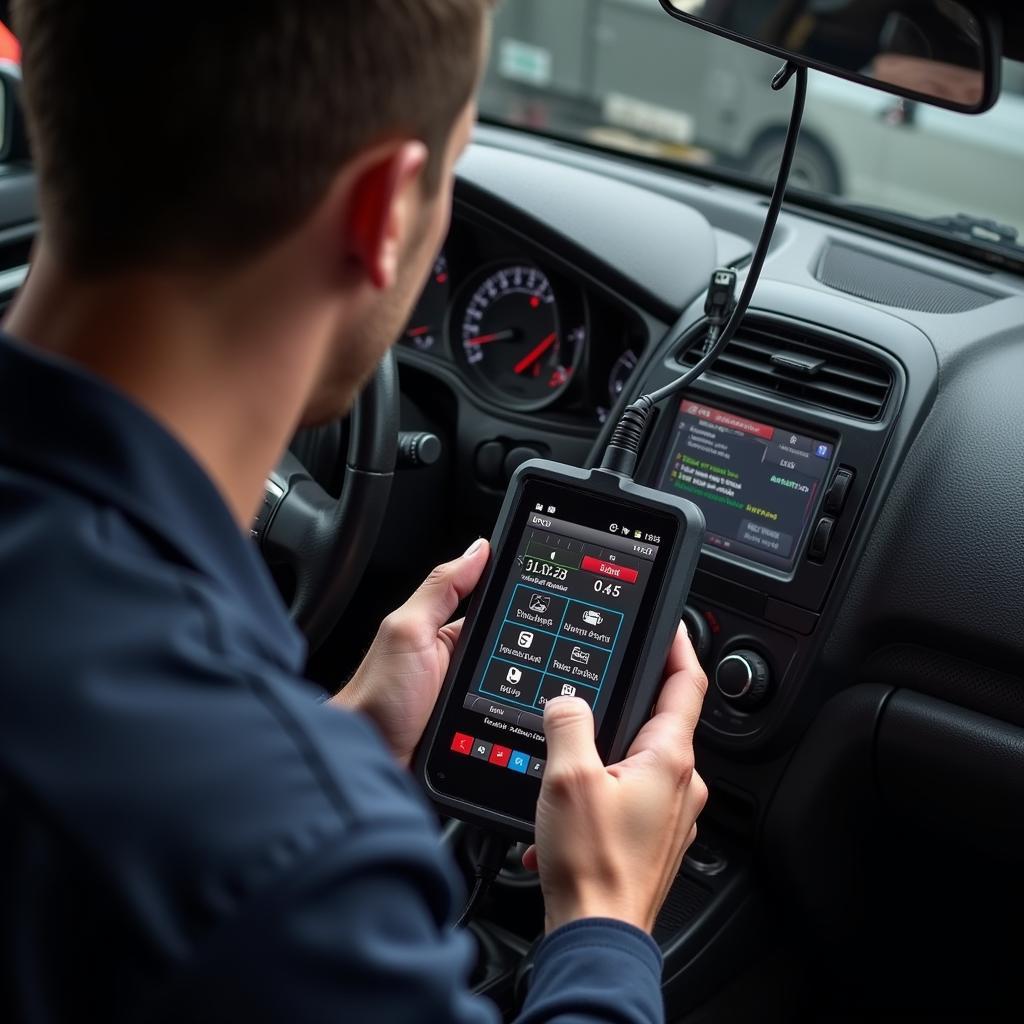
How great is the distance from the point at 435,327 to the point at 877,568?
3.05ft

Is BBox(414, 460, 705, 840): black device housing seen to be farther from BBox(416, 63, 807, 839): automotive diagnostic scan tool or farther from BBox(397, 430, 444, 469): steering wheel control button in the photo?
BBox(397, 430, 444, 469): steering wheel control button

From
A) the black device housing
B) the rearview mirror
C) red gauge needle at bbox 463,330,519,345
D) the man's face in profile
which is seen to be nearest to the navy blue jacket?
the man's face in profile

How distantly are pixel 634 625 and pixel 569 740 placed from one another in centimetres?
28

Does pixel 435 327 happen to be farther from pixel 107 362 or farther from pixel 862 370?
pixel 107 362

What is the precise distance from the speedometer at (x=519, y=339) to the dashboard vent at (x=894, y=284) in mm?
412

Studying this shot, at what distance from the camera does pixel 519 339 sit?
230 cm

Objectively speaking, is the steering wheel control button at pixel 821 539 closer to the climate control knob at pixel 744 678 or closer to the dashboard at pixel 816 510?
the dashboard at pixel 816 510

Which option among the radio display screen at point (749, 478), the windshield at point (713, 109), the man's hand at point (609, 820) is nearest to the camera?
the man's hand at point (609, 820)

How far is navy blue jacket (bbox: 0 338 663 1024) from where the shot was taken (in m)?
0.61

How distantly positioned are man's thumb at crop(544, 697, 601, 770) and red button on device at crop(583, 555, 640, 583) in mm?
259

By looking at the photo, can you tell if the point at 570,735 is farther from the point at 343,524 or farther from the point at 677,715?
the point at 343,524

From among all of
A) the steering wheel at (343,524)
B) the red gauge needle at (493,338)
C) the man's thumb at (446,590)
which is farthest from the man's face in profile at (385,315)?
the red gauge needle at (493,338)

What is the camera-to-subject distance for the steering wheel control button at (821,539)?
1809mm

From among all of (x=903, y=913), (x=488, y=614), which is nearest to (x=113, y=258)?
(x=488, y=614)
